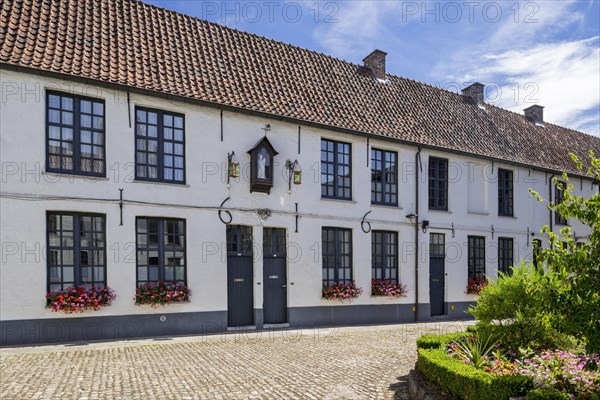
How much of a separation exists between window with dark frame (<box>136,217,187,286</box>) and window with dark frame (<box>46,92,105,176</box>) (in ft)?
6.04

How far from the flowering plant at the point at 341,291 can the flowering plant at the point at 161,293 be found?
4296 millimetres

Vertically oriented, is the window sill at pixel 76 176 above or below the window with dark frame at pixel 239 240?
above

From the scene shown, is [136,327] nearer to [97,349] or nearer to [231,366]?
[97,349]

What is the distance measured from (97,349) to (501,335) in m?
7.95

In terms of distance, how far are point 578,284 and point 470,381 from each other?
1.68 meters

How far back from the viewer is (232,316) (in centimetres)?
1305

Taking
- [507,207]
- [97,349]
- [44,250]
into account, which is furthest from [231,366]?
[507,207]

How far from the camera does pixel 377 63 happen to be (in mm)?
18750

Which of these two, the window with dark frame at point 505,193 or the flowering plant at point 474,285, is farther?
the window with dark frame at point 505,193

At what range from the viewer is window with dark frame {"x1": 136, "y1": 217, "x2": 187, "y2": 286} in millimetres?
11812

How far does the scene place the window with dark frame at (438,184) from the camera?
A: 1709cm

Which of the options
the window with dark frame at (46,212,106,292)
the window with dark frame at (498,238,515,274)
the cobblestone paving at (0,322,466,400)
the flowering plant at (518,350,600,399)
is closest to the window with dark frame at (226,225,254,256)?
the cobblestone paving at (0,322,466,400)

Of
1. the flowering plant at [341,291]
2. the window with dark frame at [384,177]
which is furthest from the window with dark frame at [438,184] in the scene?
the flowering plant at [341,291]

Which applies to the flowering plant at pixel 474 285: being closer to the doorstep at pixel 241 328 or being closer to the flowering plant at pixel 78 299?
the doorstep at pixel 241 328
